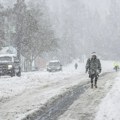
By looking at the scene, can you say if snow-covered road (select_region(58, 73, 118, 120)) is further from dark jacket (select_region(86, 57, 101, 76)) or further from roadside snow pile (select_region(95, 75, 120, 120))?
dark jacket (select_region(86, 57, 101, 76))

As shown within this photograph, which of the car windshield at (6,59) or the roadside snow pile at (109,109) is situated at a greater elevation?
the car windshield at (6,59)

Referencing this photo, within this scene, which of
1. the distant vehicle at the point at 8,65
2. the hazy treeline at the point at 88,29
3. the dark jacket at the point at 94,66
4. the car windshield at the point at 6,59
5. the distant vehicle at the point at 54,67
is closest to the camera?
the dark jacket at the point at 94,66

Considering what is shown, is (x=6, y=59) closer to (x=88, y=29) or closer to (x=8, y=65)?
(x=8, y=65)

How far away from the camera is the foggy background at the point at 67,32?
208 feet

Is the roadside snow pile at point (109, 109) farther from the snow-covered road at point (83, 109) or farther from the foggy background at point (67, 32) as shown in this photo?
the foggy background at point (67, 32)

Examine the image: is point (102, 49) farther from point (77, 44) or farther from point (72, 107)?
point (72, 107)

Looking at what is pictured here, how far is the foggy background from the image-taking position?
208ft

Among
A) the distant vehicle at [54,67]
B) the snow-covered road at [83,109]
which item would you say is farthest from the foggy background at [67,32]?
the snow-covered road at [83,109]

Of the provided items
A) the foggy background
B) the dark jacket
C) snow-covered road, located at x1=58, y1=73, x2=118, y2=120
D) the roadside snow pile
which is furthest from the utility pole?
the roadside snow pile

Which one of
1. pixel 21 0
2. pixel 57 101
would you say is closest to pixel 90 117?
pixel 57 101

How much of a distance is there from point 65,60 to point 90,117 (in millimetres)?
105723

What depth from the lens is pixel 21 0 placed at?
63.2 m

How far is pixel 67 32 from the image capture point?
4796 inches

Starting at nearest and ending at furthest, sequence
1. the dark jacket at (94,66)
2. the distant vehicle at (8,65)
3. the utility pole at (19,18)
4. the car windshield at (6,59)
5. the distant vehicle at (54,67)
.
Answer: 1. the dark jacket at (94,66)
2. the distant vehicle at (8,65)
3. the car windshield at (6,59)
4. the distant vehicle at (54,67)
5. the utility pole at (19,18)
